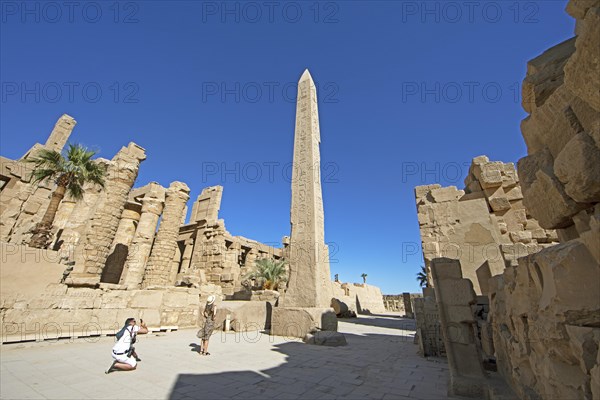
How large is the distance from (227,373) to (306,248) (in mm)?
4023

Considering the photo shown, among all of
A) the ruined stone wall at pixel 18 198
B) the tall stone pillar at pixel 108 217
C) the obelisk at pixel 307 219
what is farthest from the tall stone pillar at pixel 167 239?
the obelisk at pixel 307 219

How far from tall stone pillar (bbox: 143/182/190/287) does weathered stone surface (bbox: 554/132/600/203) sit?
632 inches

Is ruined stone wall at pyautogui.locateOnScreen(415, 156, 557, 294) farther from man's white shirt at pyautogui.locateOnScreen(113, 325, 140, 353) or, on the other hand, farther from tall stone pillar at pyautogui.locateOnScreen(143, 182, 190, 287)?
tall stone pillar at pyautogui.locateOnScreen(143, 182, 190, 287)

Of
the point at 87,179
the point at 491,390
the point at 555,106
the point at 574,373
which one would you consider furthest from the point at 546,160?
the point at 87,179

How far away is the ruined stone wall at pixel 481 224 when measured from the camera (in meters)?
5.27

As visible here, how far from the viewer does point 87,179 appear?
33.7 ft

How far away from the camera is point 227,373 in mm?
3721

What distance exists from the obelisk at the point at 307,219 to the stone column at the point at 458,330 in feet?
13.8

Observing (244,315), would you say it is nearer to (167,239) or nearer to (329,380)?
(329,380)

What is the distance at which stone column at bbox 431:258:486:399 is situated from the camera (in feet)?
8.70

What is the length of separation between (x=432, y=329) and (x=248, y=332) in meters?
5.36

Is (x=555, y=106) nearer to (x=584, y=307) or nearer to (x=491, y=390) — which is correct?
(x=584, y=307)

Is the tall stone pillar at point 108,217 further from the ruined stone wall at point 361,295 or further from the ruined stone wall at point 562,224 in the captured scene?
the ruined stone wall at point 562,224

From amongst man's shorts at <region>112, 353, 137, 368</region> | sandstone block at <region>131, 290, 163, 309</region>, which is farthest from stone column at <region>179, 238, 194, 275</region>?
man's shorts at <region>112, 353, 137, 368</region>
